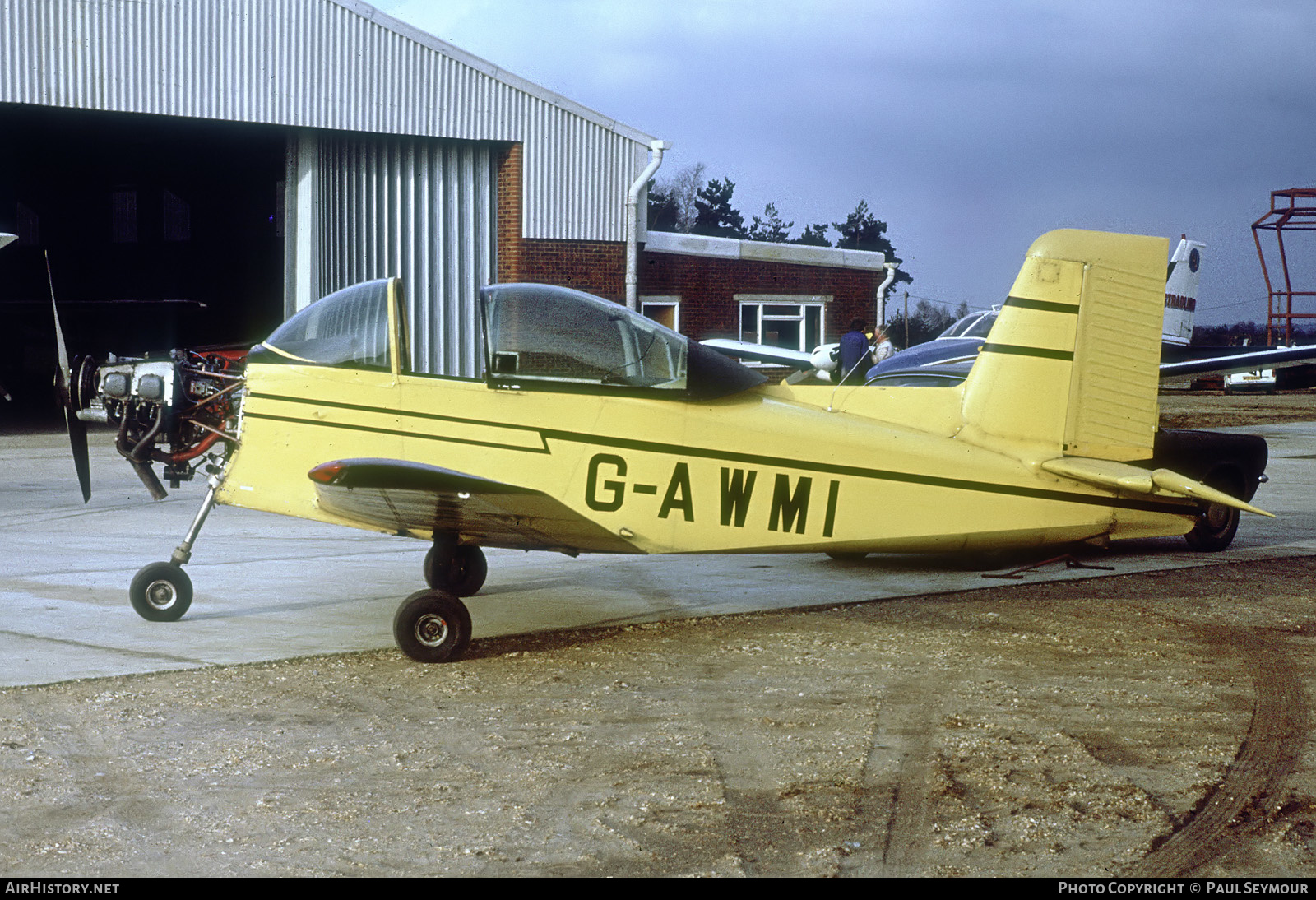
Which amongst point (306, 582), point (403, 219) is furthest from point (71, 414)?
point (403, 219)

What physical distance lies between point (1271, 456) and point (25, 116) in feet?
71.8

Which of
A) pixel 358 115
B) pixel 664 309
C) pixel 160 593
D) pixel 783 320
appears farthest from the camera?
pixel 783 320

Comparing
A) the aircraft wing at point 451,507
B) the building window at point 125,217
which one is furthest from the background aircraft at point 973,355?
the building window at point 125,217

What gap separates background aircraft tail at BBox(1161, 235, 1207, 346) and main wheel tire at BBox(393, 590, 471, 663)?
85.4 feet

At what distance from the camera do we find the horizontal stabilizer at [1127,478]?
657cm

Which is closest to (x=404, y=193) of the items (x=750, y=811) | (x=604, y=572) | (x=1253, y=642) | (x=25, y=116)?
(x=25, y=116)

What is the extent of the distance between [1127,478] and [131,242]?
3465 centimetres

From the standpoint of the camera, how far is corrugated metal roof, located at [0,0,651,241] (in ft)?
60.6

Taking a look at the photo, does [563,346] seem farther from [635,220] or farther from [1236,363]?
[635,220]

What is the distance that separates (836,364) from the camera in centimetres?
2094

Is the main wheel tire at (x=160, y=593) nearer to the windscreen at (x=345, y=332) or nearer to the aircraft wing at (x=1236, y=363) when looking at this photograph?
the windscreen at (x=345, y=332)

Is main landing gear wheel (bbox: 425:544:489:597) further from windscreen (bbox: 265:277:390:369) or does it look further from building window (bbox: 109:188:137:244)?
building window (bbox: 109:188:137:244)

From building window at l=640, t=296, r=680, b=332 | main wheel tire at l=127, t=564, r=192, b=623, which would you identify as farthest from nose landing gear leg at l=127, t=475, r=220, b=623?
building window at l=640, t=296, r=680, b=332

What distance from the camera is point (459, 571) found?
324 inches
